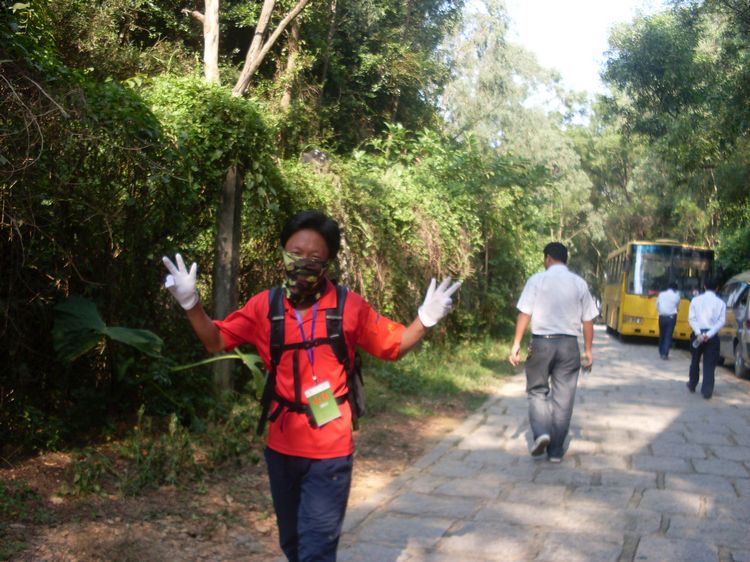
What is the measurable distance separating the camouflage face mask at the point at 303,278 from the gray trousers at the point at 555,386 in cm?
447

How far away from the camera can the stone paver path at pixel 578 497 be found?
5.23 m

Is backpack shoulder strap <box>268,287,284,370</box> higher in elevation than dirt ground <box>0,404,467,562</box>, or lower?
higher

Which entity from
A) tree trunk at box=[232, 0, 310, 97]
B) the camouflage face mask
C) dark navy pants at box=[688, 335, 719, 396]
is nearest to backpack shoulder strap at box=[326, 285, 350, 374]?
the camouflage face mask

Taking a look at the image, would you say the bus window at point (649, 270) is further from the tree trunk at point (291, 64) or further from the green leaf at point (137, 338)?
the green leaf at point (137, 338)

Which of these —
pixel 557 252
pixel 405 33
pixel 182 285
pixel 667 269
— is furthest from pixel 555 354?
pixel 667 269

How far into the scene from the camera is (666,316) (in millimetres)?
20438

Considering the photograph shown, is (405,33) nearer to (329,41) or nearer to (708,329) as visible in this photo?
(329,41)

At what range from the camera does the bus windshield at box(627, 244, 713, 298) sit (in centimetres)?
2656

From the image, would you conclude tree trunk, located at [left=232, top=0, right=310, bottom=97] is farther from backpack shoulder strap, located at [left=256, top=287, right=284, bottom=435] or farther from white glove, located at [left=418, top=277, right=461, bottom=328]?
white glove, located at [left=418, top=277, right=461, bottom=328]

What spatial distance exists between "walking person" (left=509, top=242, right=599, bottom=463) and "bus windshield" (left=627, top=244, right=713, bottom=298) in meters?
19.7

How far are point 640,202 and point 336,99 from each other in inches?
1460

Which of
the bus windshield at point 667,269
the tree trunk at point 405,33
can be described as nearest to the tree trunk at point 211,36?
the tree trunk at point 405,33

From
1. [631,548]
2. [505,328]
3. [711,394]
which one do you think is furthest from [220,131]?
[505,328]

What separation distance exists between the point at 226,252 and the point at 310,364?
15.3 feet
